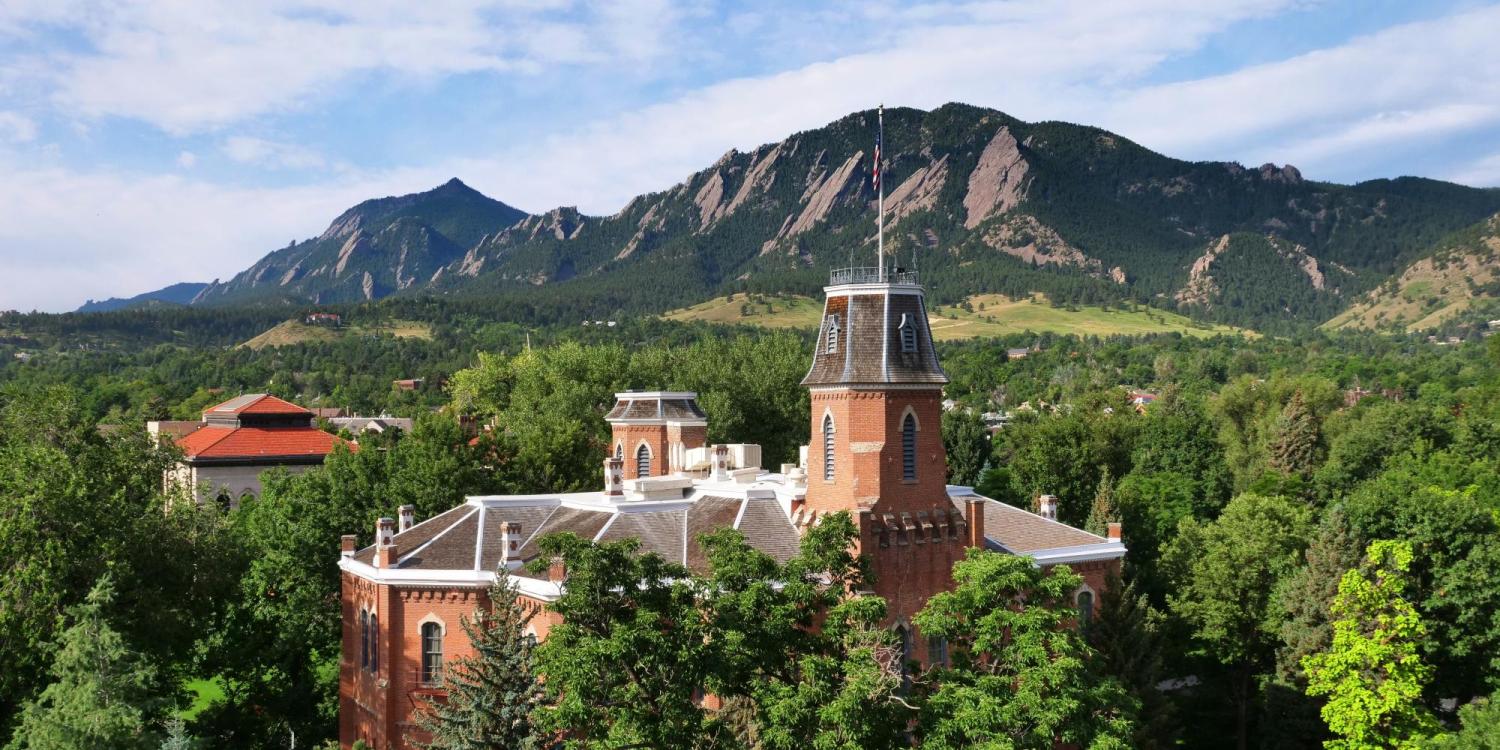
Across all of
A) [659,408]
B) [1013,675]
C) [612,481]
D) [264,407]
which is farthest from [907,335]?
[264,407]

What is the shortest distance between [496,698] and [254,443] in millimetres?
60029

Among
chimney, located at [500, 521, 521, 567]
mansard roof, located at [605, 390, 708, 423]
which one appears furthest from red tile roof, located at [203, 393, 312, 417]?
chimney, located at [500, 521, 521, 567]

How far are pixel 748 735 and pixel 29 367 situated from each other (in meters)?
188

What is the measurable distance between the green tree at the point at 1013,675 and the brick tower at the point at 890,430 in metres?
5.49

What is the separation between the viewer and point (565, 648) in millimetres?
23469

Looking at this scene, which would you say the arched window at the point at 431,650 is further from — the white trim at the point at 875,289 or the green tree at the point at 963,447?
the green tree at the point at 963,447

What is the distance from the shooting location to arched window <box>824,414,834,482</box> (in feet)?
113

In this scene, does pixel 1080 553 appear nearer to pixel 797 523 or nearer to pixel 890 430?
pixel 890 430

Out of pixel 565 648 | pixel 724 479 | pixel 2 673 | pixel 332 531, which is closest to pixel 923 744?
pixel 565 648

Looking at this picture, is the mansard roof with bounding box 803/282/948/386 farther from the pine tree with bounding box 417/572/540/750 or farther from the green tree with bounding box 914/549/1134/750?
the pine tree with bounding box 417/572/540/750

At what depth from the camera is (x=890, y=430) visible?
111 feet

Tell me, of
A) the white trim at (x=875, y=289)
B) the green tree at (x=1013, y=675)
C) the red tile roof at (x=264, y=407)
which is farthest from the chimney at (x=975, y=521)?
the red tile roof at (x=264, y=407)

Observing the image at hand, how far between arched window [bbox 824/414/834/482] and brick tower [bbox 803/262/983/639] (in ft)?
0.10

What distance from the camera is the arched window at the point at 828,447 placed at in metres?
34.6
